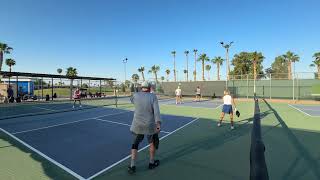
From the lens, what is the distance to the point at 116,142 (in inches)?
325

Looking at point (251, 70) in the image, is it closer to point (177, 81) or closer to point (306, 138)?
point (177, 81)

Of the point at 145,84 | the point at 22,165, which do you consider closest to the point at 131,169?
the point at 145,84

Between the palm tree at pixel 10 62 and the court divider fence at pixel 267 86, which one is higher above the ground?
the palm tree at pixel 10 62

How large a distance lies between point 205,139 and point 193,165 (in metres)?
2.91

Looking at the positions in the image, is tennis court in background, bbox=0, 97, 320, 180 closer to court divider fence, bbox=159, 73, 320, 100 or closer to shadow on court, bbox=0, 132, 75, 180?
shadow on court, bbox=0, 132, 75, 180

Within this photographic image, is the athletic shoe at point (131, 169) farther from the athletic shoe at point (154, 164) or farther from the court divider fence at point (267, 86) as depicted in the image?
the court divider fence at point (267, 86)

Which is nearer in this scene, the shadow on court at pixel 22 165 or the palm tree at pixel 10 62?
the shadow on court at pixel 22 165

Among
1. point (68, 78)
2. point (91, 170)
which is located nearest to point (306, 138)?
point (91, 170)

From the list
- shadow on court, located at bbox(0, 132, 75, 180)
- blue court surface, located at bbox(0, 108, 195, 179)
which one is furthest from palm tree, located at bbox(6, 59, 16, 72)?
shadow on court, located at bbox(0, 132, 75, 180)

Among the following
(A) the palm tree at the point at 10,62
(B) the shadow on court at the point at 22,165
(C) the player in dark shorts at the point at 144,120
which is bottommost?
(B) the shadow on court at the point at 22,165

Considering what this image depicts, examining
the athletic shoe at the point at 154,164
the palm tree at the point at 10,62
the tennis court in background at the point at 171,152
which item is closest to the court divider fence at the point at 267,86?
the tennis court in background at the point at 171,152

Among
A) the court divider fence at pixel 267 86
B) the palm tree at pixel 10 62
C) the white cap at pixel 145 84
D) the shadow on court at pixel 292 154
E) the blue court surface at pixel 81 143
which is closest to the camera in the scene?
the shadow on court at pixel 292 154

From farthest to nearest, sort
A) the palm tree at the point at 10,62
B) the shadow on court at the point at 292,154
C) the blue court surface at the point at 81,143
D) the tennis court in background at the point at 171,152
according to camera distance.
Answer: the palm tree at the point at 10,62 → the blue court surface at the point at 81,143 → the tennis court in background at the point at 171,152 → the shadow on court at the point at 292,154

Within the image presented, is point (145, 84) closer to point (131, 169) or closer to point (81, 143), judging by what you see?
point (131, 169)
